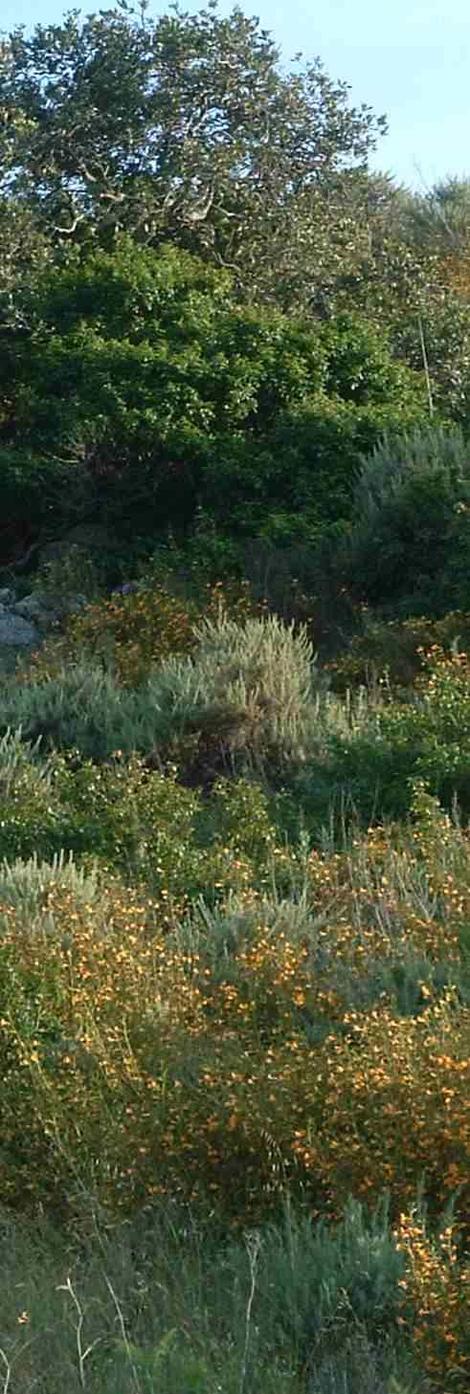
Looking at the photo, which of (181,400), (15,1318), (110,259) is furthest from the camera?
(110,259)

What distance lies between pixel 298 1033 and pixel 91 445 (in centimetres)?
1011

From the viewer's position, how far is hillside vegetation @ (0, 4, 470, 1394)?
5164 mm

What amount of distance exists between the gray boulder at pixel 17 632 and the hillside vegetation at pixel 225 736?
Answer: 0.05m

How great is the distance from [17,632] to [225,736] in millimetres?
3709

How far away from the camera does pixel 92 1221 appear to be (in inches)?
222

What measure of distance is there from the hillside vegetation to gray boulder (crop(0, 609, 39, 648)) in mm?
55

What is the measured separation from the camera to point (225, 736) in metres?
10.9

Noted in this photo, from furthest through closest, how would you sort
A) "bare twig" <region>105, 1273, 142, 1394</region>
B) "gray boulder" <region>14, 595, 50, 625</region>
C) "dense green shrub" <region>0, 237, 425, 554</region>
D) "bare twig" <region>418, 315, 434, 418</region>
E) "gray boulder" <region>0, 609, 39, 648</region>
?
"bare twig" <region>418, 315, 434, 418</region>
"dense green shrub" <region>0, 237, 425, 554</region>
"gray boulder" <region>14, 595, 50, 625</region>
"gray boulder" <region>0, 609, 39, 648</region>
"bare twig" <region>105, 1273, 142, 1394</region>

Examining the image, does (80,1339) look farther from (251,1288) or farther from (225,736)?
(225,736)

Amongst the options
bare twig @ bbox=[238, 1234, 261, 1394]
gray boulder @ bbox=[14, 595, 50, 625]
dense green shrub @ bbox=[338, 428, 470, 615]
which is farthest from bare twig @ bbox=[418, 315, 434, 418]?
bare twig @ bbox=[238, 1234, 261, 1394]

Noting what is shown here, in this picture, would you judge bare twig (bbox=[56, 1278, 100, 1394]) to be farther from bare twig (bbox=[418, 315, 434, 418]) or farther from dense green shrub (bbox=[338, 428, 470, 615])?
bare twig (bbox=[418, 315, 434, 418])

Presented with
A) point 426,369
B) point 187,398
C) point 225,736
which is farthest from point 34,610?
point 426,369

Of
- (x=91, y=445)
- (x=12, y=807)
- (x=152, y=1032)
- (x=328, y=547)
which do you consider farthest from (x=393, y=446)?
(x=152, y=1032)

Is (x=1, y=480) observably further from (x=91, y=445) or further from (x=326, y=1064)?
(x=326, y=1064)
